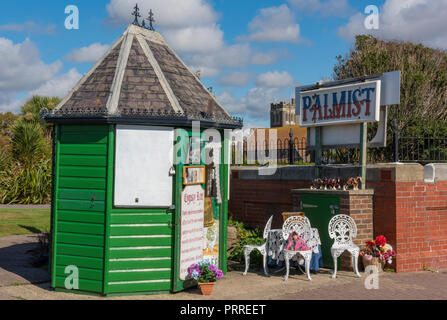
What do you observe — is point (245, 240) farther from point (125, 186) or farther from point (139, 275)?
point (125, 186)

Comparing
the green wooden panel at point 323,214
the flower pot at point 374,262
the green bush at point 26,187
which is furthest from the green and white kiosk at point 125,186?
the green bush at point 26,187

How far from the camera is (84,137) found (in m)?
7.87

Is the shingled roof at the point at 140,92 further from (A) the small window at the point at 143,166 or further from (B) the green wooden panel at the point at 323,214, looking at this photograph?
(B) the green wooden panel at the point at 323,214

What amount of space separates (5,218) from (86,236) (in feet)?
33.1

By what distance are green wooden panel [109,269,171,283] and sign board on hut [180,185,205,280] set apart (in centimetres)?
29

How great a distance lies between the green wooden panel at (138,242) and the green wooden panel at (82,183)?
885 mm

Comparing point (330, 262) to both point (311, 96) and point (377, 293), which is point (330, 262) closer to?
point (377, 293)

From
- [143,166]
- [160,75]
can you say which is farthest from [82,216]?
[160,75]

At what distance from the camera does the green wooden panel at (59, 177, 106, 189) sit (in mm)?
7719

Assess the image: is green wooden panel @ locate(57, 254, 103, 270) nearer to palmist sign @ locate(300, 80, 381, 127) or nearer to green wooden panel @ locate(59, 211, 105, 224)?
green wooden panel @ locate(59, 211, 105, 224)

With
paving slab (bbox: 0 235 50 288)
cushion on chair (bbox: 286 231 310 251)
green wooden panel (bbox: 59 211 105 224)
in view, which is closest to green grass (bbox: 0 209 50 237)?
paving slab (bbox: 0 235 50 288)

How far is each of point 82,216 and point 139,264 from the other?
120 centimetres
